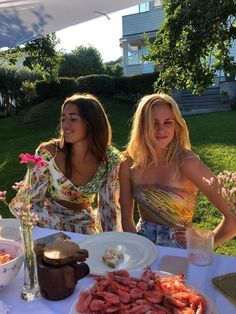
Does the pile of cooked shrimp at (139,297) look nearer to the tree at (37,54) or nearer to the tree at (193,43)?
the tree at (193,43)

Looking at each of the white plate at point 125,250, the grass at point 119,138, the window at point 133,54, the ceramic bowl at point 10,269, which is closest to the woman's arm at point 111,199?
the white plate at point 125,250

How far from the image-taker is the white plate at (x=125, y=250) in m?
1.56

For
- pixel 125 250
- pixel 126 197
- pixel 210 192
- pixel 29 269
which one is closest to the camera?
pixel 29 269

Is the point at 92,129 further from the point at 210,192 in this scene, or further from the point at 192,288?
the point at 192,288

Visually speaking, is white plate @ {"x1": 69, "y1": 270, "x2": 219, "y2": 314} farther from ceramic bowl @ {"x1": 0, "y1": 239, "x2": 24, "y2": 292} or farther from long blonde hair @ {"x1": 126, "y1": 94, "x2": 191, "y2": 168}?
long blonde hair @ {"x1": 126, "y1": 94, "x2": 191, "y2": 168}

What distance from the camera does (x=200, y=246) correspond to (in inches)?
61.9

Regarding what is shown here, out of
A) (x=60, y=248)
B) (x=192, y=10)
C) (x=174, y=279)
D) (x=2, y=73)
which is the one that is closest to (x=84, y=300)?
(x=60, y=248)

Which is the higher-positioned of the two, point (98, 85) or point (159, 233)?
point (98, 85)

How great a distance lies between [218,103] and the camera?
15664 millimetres

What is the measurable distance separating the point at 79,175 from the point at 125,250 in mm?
992

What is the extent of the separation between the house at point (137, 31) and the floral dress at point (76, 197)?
1783 centimetres

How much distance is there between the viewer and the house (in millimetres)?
20750

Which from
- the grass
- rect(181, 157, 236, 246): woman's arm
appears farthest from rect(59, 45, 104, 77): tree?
rect(181, 157, 236, 246): woman's arm

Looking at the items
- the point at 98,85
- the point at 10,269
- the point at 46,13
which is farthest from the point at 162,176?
the point at 98,85
